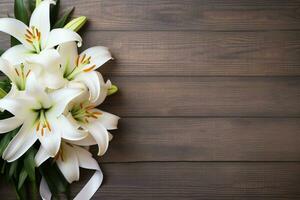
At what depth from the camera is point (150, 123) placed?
107cm

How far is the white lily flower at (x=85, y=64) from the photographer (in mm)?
948

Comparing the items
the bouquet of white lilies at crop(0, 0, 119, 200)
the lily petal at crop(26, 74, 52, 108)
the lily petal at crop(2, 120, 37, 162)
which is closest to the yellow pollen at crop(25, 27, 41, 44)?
the bouquet of white lilies at crop(0, 0, 119, 200)

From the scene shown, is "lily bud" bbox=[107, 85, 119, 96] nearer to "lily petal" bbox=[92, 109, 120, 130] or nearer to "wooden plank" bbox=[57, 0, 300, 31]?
"lily petal" bbox=[92, 109, 120, 130]

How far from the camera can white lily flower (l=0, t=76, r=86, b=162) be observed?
2.99 feet

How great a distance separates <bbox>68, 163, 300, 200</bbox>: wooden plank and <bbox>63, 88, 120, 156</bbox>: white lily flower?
13 centimetres

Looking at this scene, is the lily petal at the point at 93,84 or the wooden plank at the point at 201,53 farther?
the wooden plank at the point at 201,53

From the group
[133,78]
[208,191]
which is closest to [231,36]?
[133,78]

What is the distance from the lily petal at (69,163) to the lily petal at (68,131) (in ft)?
0.35

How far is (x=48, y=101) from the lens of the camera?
0.92m

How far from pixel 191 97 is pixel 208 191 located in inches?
11.6

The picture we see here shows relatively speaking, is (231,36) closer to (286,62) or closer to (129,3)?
(286,62)

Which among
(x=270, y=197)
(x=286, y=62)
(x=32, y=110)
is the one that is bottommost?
(x=270, y=197)

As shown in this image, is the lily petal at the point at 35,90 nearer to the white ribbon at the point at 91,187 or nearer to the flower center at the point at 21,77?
the flower center at the point at 21,77

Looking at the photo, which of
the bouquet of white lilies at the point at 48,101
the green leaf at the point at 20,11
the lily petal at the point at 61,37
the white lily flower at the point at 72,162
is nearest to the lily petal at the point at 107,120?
the bouquet of white lilies at the point at 48,101
